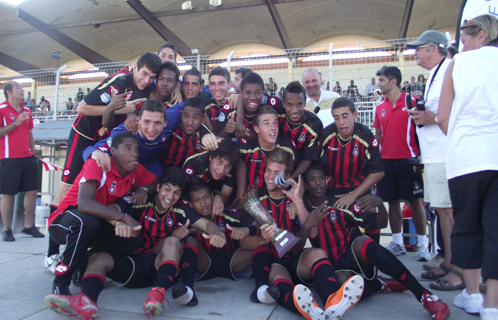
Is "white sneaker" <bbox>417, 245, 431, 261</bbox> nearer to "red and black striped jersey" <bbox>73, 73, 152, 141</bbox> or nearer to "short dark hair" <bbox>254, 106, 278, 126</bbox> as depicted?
"short dark hair" <bbox>254, 106, 278, 126</bbox>

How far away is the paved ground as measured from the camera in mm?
2139

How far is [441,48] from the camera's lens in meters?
3.21

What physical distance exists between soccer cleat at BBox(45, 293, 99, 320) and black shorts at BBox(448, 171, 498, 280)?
2.34 m

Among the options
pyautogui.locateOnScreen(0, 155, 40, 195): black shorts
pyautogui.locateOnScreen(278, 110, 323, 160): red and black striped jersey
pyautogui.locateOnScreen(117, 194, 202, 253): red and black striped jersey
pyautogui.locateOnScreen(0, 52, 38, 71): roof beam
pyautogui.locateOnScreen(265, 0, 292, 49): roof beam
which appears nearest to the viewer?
pyautogui.locateOnScreen(117, 194, 202, 253): red and black striped jersey

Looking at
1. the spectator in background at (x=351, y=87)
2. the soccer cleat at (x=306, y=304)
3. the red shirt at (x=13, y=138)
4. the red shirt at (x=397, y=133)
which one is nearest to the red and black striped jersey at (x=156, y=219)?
the soccer cleat at (x=306, y=304)

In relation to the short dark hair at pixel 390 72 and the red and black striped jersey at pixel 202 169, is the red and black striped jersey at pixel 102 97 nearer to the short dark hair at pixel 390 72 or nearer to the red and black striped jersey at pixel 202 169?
the red and black striped jersey at pixel 202 169

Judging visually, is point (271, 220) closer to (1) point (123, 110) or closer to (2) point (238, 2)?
(1) point (123, 110)

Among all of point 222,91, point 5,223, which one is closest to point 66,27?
point 5,223

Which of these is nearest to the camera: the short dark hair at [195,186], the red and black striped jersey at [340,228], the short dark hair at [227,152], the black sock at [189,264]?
the black sock at [189,264]

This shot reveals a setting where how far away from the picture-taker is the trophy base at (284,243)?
2559mm

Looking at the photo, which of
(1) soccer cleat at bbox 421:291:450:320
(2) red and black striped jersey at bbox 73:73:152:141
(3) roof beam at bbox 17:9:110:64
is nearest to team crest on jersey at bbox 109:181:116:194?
(2) red and black striped jersey at bbox 73:73:152:141

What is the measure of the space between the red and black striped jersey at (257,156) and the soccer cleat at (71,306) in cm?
175

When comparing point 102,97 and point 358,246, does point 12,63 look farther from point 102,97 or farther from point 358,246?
point 358,246

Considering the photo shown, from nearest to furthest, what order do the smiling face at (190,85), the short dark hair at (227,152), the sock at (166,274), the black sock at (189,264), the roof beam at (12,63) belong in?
the sock at (166,274)
the black sock at (189,264)
the short dark hair at (227,152)
the smiling face at (190,85)
the roof beam at (12,63)
